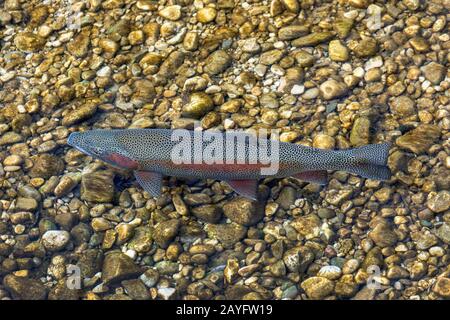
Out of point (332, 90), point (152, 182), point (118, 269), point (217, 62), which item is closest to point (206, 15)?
point (217, 62)

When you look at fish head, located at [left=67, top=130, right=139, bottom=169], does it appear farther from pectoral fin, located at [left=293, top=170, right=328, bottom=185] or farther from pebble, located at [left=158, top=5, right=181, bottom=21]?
pebble, located at [left=158, top=5, right=181, bottom=21]

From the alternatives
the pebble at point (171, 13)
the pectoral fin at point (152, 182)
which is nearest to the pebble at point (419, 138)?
the pectoral fin at point (152, 182)

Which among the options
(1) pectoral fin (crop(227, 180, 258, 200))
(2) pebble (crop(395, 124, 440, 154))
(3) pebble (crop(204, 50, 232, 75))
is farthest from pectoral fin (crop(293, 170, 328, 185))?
(3) pebble (crop(204, 50, 232, 75))

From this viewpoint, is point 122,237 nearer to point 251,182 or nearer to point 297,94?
point 251,182

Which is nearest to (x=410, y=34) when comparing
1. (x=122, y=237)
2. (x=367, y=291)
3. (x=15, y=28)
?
(x=367, y=291)

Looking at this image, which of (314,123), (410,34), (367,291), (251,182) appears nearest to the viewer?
(367,291)

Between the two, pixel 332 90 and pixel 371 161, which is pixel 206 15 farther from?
pixel 371 161

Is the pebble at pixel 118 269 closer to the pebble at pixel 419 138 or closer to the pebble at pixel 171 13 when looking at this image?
the pebble at pixel 419 138
